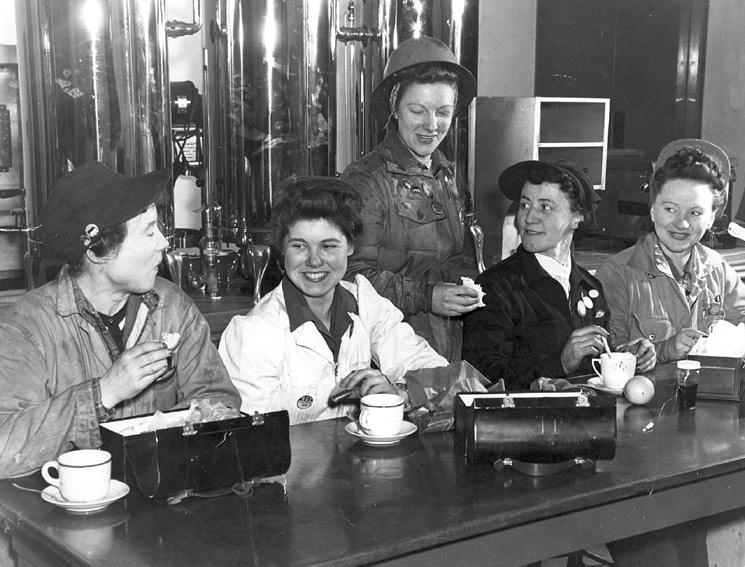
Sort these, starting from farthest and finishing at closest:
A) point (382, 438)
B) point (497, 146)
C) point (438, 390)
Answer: point (497, 146) → point (438, 390) → point (382, 438)

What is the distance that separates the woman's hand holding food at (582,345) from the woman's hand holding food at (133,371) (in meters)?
1.44

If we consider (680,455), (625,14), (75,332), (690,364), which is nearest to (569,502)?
(680,455)

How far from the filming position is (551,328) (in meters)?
3.39

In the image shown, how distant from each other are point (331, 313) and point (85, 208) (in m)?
0.87

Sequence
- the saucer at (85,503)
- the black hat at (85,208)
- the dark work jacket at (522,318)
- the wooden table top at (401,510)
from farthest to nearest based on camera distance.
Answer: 1. the dark work jacket at (522,318)
2. the black hat at (85,208)
3. the saucer at (85,503)
4. the wooden table top at (401,510)

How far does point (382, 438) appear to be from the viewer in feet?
7.82

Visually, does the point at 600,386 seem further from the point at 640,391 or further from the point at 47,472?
the point at 47,472

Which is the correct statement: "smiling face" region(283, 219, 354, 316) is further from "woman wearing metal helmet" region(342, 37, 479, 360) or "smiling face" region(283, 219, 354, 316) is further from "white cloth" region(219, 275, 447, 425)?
"woman wearing metal helmet" region(342, 37, 479, 360)

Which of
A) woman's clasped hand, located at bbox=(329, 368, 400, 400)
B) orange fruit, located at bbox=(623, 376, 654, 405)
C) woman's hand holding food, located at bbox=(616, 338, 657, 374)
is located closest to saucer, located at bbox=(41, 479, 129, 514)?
woman's clasped hand, located at bbox=(329, 368, 400, 400)

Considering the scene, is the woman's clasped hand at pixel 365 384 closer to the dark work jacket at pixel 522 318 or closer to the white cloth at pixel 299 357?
the white cloth at pixel 299 357

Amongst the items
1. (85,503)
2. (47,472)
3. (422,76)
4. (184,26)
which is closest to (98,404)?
(47,472)

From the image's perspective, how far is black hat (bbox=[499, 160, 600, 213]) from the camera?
3.44 meters

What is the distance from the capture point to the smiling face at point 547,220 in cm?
343

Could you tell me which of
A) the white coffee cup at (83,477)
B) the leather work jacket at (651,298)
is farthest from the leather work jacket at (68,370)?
the leather work jacket at (651,298)
